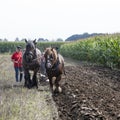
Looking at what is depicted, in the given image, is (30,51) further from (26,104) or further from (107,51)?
(107,51)

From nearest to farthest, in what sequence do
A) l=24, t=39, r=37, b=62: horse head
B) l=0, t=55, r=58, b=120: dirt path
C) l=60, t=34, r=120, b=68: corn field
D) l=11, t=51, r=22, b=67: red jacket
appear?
l=0, t=55, r=58, b=120: dirt path < l=24, t=39, r=37, b=62: horse head < l=11, t=51, r=22, b=67: red jacket < l=60, t=34, r=120, b=68: corn field

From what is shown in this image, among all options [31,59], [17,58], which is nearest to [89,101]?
[31,59]

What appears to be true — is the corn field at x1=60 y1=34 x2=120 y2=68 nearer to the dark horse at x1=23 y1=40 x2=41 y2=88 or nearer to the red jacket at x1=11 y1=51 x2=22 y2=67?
the red jacket at x1=11 y1=51 x2=22 y2=67

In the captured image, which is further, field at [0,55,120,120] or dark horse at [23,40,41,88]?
dark horse at [23,40,41,88]

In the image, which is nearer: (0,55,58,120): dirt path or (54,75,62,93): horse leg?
(0,55,58,120): dirt path

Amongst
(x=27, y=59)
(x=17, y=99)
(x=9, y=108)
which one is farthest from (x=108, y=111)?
(x=27, y=59)

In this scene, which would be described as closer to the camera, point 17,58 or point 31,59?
point 31,59

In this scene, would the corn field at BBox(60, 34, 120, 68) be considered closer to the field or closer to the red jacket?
the red jacket

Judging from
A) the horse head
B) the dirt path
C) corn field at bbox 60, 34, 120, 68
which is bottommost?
the dirt path

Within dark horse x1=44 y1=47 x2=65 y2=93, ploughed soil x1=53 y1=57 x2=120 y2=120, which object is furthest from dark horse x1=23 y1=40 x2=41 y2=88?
dark horse x1=44 y1=47 x2=65 y2=93

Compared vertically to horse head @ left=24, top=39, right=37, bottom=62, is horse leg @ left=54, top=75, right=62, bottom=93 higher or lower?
lower

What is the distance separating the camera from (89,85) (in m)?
14.2

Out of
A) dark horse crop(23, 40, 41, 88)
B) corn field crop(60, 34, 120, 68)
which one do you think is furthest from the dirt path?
corn field crop(60, 34, 120, 68)

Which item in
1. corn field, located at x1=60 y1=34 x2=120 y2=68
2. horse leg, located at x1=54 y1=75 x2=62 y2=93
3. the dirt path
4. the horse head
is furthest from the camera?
corn field, located at x1=60 y1=34 x2=120 y2=68
